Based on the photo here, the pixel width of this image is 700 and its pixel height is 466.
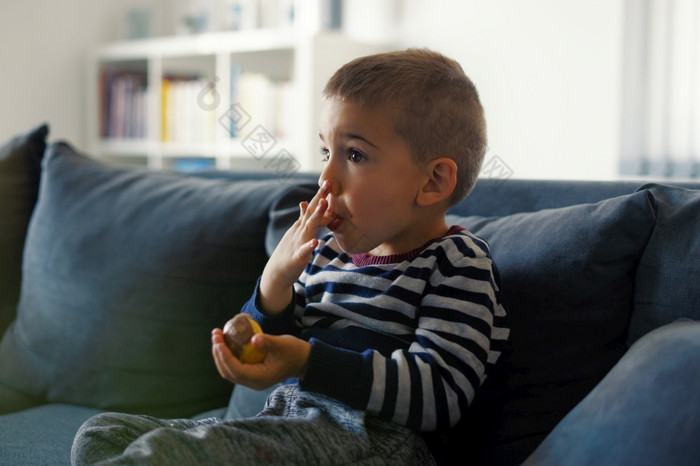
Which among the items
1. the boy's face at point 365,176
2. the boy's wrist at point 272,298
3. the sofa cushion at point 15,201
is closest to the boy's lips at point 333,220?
the boy's face at point 365,176

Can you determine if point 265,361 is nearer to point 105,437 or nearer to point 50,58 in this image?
point 105,437

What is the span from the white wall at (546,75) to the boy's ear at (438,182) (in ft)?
6.68

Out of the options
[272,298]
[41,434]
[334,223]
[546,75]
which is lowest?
[41,434]

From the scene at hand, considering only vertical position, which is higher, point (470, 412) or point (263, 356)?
point (263, 356)

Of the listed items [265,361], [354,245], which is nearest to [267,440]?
[265,361]

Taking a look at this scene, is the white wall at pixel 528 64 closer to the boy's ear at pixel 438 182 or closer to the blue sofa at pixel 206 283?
the blue sofa at pixel 206 283

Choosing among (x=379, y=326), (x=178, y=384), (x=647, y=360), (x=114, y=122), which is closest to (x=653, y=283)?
(x=647, y=360)

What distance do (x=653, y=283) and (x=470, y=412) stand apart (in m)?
0.30

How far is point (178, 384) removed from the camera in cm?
138

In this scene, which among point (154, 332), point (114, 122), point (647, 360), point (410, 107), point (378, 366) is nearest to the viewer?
point (647, 360)

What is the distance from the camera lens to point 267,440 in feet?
2.73

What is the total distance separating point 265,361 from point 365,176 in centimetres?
29

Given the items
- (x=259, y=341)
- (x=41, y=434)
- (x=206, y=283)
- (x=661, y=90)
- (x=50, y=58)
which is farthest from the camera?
(x=50, y=58)

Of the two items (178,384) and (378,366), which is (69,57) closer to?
(178,384)
